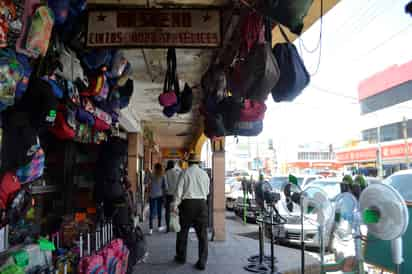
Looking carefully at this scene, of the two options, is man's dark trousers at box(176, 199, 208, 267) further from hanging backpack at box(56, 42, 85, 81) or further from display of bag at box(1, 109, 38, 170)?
display of bag at box(1, 109, 38, 170)

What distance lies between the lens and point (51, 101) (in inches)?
82.1

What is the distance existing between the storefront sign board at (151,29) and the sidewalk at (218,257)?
9.82 feet

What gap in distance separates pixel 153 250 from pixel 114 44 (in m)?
4.20

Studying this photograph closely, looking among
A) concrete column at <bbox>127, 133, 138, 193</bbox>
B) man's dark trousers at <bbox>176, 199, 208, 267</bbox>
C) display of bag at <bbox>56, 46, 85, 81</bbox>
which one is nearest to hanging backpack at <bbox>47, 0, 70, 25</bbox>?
display of bag at <bbox>56, 46, 85, 81</bbox>

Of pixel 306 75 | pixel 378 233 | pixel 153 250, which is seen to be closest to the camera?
pixel 306 75

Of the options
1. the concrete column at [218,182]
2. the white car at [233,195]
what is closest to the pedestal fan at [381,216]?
the concrete column at [218,182]

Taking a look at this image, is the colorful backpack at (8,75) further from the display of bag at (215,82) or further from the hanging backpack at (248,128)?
the display of bag at (215,82)

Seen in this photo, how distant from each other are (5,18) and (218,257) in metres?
4.89

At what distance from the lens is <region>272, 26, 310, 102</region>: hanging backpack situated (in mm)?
2217

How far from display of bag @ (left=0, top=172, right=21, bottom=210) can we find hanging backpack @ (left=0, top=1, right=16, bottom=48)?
747 mm

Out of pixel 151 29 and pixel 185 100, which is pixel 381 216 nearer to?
pixel 151 29

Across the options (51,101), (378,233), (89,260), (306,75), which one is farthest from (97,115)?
(378,233)

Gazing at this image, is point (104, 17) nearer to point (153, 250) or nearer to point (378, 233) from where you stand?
point (378, 233)

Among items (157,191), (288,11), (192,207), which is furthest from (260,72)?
(157,191)
